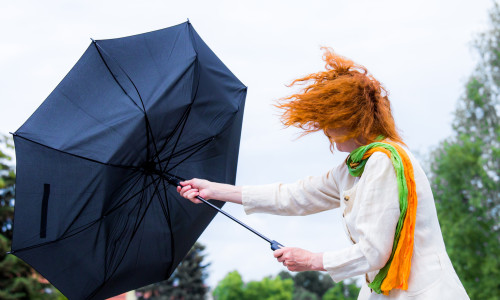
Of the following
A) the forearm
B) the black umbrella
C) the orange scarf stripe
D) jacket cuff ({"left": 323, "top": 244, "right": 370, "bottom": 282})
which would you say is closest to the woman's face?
the orange scarf stripe

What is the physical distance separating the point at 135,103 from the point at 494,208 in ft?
79.3

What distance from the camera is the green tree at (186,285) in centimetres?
5194

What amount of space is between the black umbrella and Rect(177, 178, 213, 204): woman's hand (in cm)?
19

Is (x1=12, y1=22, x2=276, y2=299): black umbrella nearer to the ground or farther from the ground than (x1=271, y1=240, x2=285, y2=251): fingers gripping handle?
farther from the ground

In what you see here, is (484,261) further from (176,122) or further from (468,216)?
(176,122)

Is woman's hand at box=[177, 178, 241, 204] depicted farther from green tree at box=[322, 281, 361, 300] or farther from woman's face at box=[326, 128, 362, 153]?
green tree at box=[322, 281, 361, 300]

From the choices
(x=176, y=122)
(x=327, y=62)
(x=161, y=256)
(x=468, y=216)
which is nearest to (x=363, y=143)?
(x=327, y=62)

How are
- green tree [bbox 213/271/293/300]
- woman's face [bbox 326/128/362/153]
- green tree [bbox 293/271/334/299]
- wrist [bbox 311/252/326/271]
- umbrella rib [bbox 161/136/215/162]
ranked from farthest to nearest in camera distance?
green tree [bbox 293/271/334/299]
green tree [bbox 213/271/293/300]
umbrella rib [bbox 161/136/215/162]
woman's face [bbox 326/128/362/153]
wrist [bbox 311/252/326/271]

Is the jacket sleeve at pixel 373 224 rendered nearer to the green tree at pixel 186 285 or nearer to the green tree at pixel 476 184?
the green tree at pixel 476 184

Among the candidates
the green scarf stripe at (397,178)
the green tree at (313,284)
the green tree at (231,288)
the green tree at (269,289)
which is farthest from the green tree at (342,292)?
the green scarf stripe at (397,178)

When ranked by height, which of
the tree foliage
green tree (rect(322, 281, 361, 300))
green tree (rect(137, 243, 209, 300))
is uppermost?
green tree (rect(137, 243, 209, 300))

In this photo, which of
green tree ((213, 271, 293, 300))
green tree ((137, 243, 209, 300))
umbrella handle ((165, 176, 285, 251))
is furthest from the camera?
green tree ((213, 271, 293, 300))

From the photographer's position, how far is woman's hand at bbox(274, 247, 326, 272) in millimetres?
2789

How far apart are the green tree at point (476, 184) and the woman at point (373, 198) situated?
901 inches
